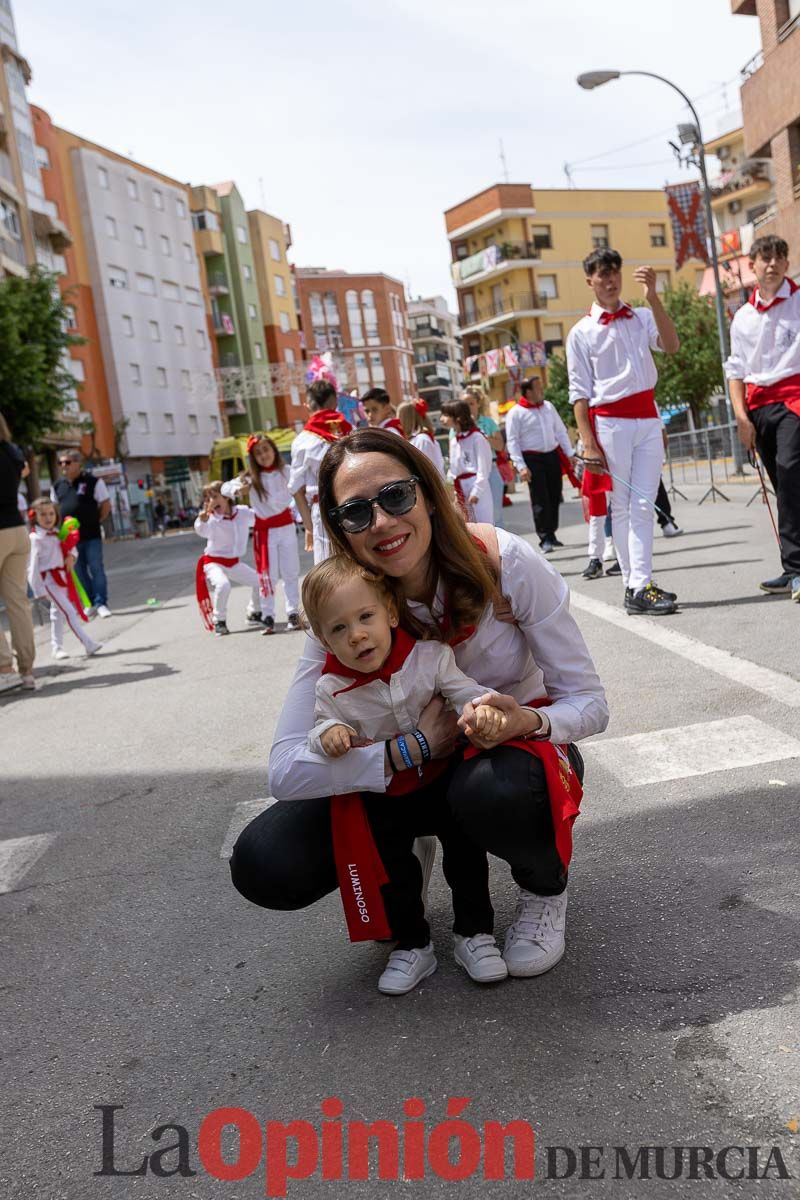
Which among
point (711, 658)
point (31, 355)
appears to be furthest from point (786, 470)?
point (31, 355)

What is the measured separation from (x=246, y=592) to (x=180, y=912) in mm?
12772

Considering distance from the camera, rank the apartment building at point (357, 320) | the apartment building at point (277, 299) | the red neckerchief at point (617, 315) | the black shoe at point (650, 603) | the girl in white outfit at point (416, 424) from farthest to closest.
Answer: the apartment building at point (357, 320), the apartment building at point (277, 299), the girl in white outfit at point (416, 424), the red neckerchief at point (617, 315), the black shoe at point (650, 603)

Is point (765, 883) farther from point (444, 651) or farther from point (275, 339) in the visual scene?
point (275, 339)

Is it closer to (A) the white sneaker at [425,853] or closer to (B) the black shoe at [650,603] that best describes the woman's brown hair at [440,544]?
(A) the white sneaker at [425,853]

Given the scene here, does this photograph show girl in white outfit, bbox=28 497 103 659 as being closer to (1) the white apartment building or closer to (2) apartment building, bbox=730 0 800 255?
(2) apartment building, bbox=730 0 800 255

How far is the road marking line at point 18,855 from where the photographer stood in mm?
4422

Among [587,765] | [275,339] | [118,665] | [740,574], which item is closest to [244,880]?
[587,765]

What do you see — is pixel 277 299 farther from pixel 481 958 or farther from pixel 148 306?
pixel 481 958

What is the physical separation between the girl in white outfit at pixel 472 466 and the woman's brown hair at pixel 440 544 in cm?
913

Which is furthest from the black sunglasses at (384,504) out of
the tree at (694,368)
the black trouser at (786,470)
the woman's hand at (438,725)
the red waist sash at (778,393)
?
the tree at (694,368)

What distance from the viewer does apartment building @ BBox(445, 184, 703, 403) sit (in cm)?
7388

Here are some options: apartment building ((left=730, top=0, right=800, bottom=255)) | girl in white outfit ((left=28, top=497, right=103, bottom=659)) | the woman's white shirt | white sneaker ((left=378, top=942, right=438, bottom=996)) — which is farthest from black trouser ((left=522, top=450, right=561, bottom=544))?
apartment building ((left=730, top=0, right=800, bottom=255))

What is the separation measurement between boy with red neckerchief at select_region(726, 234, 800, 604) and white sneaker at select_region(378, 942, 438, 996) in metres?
4.94

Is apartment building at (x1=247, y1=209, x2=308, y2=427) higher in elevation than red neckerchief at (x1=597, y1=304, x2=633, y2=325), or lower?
higher
